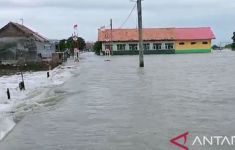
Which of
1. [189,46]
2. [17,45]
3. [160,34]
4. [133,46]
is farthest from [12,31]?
[189,46]

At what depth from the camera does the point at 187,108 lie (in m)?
13.9

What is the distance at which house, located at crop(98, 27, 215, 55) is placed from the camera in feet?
300

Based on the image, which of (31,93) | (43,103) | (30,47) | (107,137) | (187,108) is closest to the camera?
(107,137)

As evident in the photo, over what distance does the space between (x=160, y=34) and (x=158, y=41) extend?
238 cm

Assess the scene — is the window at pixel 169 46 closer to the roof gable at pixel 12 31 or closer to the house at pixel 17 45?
the house at pixel 17 45

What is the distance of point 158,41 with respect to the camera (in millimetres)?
91312

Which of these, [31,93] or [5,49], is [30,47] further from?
[31,93]

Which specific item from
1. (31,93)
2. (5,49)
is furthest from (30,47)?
(31,93)

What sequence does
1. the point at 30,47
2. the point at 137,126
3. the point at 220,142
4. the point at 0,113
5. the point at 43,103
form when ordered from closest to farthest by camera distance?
the point at 220,142 < the point at 137,126 < the point at 0,113 < the point at 43,103 < the point at 30,47

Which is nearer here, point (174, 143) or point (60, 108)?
point (174, 143)

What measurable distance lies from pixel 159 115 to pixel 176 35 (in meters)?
81.9

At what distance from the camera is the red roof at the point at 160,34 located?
92125 mm

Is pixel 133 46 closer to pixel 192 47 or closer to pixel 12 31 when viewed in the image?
pixel 192 47

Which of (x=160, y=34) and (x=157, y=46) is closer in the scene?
(x=157, y=46)
